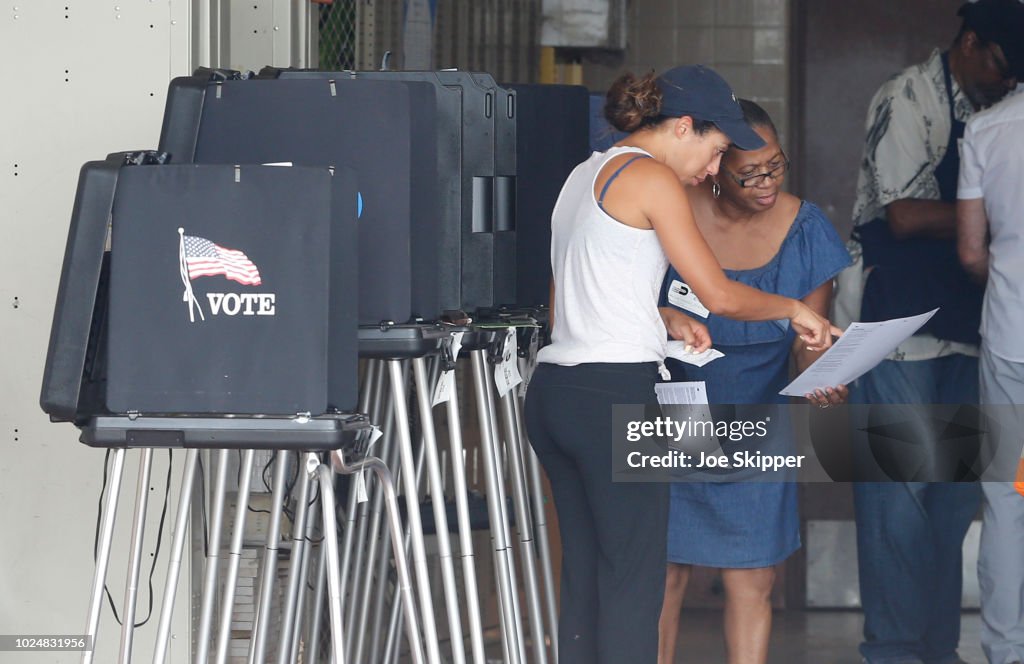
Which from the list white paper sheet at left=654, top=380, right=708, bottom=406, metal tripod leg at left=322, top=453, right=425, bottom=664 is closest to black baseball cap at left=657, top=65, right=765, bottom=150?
white paper sheet at left=654, top=380, right=708, bottom=406

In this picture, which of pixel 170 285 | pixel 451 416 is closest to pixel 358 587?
pixel 451 416

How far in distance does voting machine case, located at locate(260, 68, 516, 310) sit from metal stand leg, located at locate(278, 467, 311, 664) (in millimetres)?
480

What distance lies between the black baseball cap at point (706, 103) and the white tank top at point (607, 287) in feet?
0.42

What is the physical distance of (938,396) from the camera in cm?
394

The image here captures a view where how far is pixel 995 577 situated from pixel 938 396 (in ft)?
1.82

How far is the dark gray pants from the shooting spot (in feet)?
8.58

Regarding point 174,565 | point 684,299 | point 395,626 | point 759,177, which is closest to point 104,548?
Answer: point 174,565

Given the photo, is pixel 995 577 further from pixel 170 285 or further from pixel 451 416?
pixel 170 285

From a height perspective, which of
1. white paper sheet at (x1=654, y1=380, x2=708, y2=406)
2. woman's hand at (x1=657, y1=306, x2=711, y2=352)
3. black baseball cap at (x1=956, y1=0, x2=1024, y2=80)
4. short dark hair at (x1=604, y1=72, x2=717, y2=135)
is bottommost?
white paper sheet at (x1=654, y1=380, x2=708, y2=406)

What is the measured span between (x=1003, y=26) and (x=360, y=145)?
2084mm

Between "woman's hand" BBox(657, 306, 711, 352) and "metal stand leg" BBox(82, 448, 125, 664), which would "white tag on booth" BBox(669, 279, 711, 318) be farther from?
"metal stand leg" BBox(82, 448, 125, 664)

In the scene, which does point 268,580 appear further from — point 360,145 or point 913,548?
point 913,548

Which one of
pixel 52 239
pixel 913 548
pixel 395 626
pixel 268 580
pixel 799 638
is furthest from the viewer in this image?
pixel 799 638

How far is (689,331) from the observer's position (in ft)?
9.50
